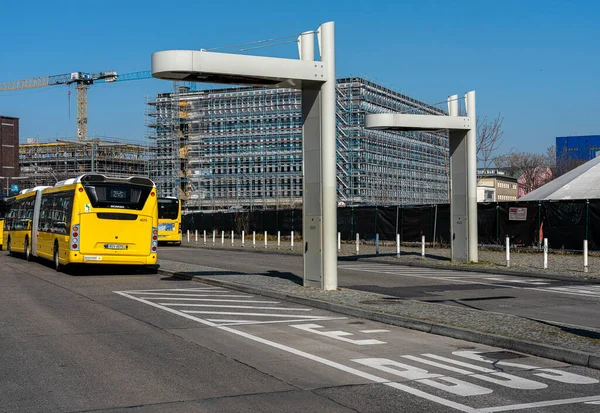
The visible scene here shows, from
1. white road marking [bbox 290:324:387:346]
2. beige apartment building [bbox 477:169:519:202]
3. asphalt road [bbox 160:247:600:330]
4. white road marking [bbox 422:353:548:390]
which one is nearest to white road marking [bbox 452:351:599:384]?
white road marking [bbox 422:353:548:390]

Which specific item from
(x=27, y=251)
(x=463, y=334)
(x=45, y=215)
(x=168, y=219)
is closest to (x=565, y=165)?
(x=168, y=219)

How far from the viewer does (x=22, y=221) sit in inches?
1235

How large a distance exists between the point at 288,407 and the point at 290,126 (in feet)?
301

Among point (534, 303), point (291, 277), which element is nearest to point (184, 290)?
point (291, 277)

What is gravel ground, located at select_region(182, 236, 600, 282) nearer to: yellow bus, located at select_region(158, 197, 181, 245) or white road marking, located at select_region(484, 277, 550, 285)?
white road marking, located at select_region(484, 277, 550, 285)

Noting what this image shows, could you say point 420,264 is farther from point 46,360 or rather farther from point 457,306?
point 46,360

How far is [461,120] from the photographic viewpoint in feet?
83.9

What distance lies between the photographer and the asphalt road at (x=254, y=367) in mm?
6941

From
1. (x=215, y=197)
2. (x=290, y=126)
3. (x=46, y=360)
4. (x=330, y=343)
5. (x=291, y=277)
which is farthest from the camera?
(x=215, y=197)

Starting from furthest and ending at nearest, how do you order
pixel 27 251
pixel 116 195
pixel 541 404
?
1. pixel 27 251
2. pixel 116 195
3. pixel 541 404

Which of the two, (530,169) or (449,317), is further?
(530,169)

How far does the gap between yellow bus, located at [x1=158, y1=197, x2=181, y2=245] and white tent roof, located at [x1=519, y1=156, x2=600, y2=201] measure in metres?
22.2

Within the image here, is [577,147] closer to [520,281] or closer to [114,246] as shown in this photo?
[520,281]

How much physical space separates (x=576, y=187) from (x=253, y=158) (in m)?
60.3
